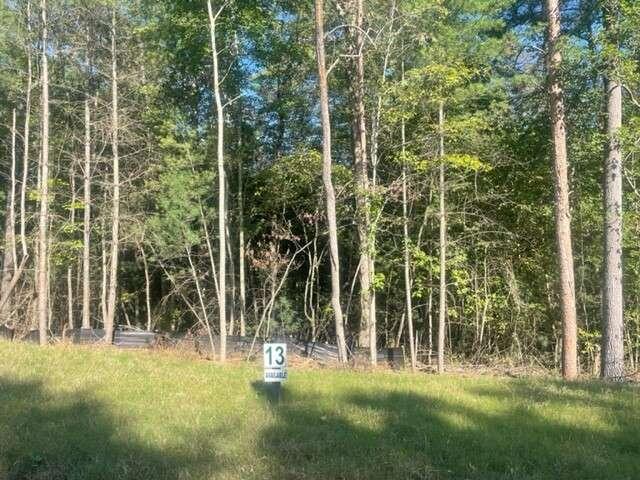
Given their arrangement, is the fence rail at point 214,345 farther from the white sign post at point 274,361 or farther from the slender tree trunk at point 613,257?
the white sign post at point 274,361

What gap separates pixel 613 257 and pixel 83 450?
12125 mm

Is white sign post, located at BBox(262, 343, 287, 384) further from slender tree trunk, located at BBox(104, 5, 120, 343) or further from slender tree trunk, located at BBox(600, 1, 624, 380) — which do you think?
slender tree trunk, located at BBox(104, 5, 120, 343)

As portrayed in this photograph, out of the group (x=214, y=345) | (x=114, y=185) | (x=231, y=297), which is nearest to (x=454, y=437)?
(x=214, y=345)

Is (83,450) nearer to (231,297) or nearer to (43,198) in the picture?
(43,198)

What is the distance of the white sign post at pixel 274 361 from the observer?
26.1ft

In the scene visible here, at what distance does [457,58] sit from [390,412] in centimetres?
1361

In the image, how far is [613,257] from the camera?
14609mm

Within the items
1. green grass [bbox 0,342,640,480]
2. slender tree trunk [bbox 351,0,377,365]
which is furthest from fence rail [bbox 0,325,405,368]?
green grass [bbox 0,342,640,480]

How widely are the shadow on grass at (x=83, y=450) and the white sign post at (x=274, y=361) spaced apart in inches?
53.1

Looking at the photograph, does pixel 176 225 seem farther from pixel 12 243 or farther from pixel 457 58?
pixel 457 58

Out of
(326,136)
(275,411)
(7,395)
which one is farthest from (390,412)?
(326,136)

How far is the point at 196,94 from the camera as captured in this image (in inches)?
987

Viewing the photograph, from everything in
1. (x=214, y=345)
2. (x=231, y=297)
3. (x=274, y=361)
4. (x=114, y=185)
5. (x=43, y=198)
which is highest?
(x=114, y=185)

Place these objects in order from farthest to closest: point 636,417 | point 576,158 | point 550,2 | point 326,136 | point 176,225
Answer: point 176,225 → point 576,158 → point 326,136 → point 550,2 → point 636,417
